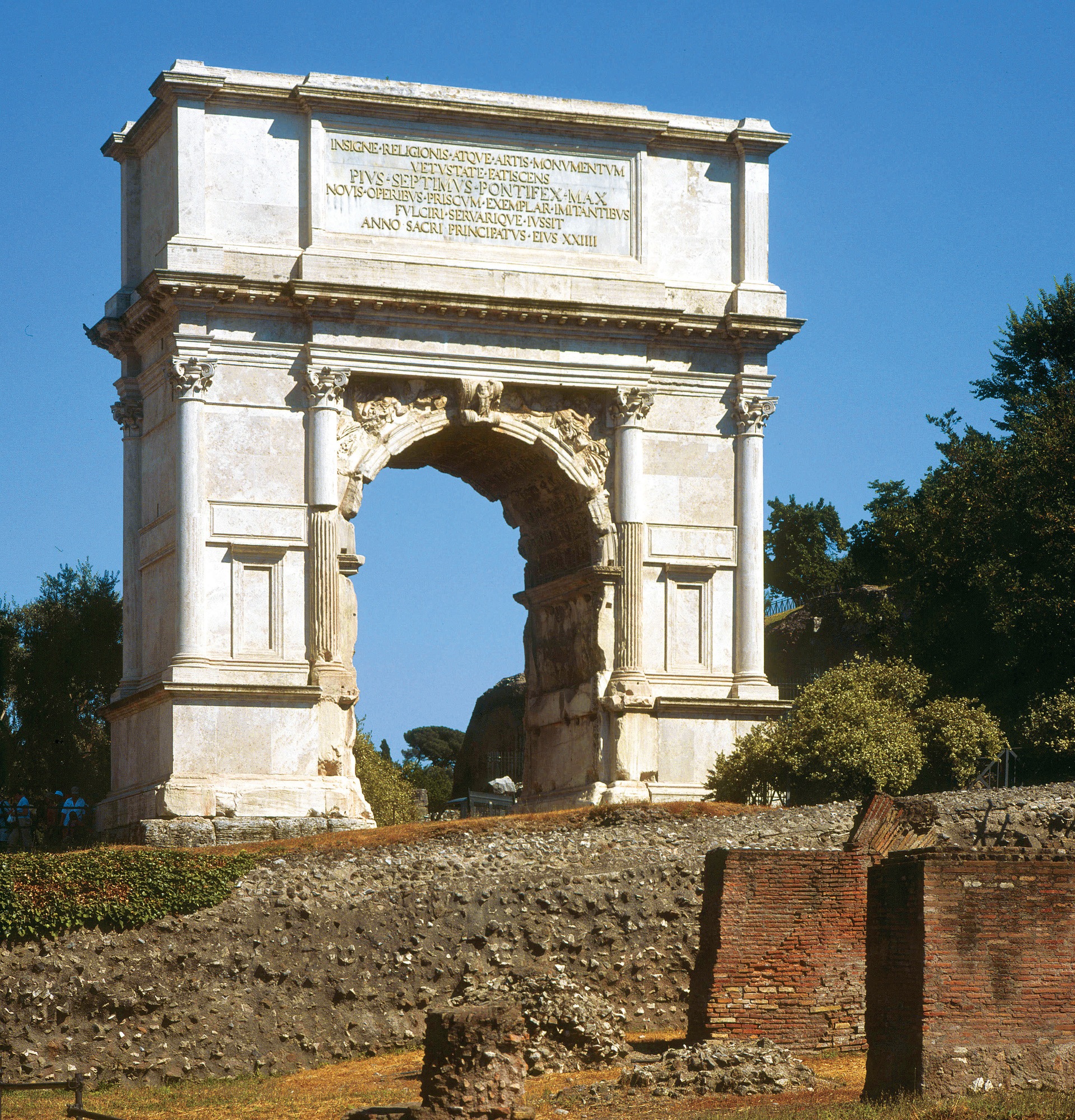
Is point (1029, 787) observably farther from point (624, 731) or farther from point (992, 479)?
point (992, 479)

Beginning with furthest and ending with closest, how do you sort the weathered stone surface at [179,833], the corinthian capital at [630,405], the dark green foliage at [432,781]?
the dark green foliage at [432,781], the corinthian capital at [630,405], the weathered stone surface at [179,833]

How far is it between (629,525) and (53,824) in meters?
13.1

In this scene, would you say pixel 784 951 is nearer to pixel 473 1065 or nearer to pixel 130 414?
pixel 473 1065

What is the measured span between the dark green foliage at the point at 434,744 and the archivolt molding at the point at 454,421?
169ft

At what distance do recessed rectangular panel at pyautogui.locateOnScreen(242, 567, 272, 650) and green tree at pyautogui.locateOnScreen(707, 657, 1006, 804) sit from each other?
8255 mm

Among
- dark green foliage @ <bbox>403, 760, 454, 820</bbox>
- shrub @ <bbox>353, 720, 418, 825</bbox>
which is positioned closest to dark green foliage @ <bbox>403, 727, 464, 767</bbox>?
dark green foliage @ <bbox>403, 760, 454, 820</bbox>

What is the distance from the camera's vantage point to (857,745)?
123 feet

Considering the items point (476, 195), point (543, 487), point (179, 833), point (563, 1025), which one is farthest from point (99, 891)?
point (476, 195)

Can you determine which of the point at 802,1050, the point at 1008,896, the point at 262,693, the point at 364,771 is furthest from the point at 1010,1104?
the point at 364,771

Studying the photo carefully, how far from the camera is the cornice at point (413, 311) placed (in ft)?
127

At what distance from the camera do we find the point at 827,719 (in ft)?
124

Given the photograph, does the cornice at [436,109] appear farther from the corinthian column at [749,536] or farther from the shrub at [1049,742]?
the shrub at [1049,742]

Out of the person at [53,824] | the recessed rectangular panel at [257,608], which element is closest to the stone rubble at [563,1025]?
the recessed rectangular panel at [257,608]

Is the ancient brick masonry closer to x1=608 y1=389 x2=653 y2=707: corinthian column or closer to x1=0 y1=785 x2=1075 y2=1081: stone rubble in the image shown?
x1=0 y1=785 x2=1075 y2=1081: stone rubble
